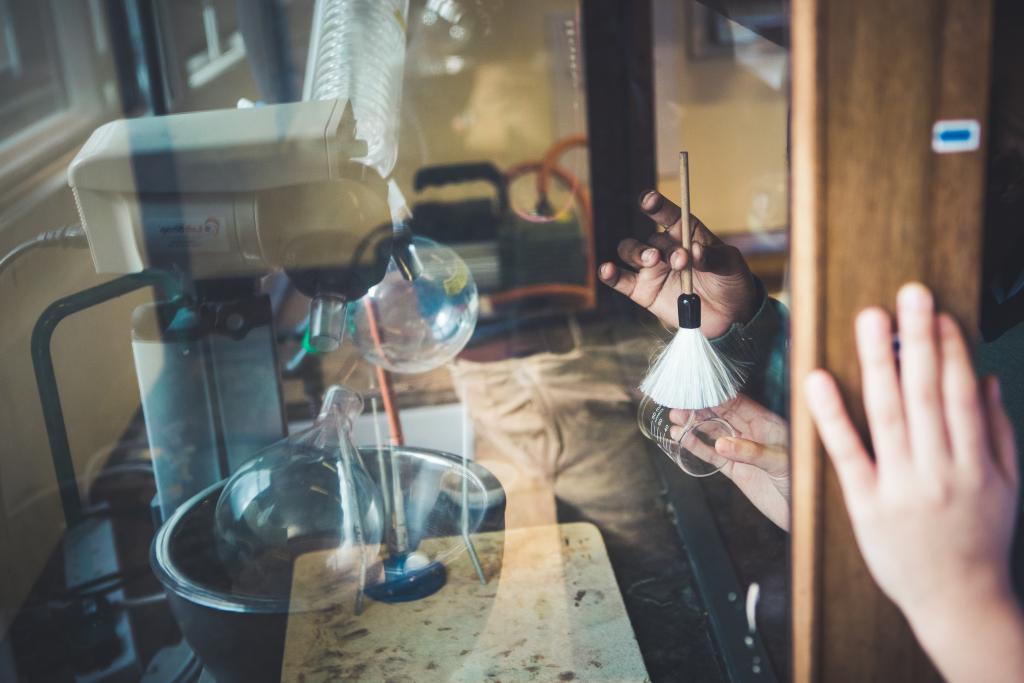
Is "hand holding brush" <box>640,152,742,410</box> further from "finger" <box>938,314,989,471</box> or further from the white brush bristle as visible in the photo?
"finger" <box>938,314,989,471</box>

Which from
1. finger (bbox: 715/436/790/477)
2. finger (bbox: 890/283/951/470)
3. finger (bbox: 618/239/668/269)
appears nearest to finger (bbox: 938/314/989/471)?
finger (bbox: 890/283/951/470)

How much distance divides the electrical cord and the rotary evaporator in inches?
0.6

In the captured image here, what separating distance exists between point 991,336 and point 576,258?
50.5 inches

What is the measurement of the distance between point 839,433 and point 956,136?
159mm

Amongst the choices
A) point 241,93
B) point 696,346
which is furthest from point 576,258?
point 696,346

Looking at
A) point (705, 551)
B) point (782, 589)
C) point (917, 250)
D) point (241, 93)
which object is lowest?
point (705, 551)

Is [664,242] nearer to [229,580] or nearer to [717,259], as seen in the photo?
[717,259]

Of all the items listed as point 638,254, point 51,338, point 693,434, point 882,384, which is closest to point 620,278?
point 638,254

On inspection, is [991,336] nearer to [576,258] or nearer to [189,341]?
[189,341]

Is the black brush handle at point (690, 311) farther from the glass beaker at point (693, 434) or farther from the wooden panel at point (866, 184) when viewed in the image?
the wooden panel at point (866, 184)

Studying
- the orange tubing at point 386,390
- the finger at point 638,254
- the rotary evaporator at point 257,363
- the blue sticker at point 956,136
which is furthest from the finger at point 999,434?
the orange tubing at point 386,390

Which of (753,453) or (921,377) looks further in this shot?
(753,453)

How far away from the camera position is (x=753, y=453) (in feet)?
2.18

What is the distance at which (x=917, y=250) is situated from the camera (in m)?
0.43
